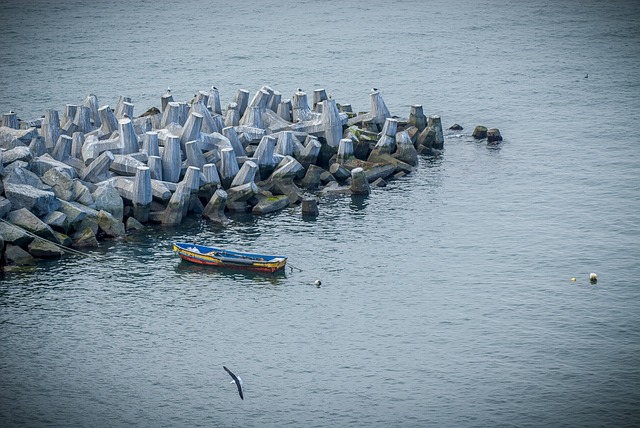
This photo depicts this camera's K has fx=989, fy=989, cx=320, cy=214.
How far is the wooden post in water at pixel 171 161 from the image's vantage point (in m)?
60.0

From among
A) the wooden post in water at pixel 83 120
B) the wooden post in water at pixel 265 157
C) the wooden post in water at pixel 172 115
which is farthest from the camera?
the wooden post in water at pixel 83 120

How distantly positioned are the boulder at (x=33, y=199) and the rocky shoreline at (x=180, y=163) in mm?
63

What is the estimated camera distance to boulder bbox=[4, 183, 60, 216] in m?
53.7

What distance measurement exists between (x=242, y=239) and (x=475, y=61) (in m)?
66.9

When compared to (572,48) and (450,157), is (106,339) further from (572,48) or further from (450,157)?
(572,48)

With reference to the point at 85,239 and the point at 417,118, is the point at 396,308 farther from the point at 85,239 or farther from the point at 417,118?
the point at 417,118

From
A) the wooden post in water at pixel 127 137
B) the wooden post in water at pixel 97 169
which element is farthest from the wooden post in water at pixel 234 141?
the wooden post in water at pixel 97 169

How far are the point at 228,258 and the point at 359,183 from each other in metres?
13.9

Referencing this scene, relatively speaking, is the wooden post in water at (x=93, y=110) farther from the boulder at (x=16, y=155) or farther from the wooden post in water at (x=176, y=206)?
the wooden post in water at (x=176, y=206)

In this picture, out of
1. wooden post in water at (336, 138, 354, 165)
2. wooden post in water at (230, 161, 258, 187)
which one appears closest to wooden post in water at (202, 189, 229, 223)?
wooden post in water at (230, 161, 258, 187)

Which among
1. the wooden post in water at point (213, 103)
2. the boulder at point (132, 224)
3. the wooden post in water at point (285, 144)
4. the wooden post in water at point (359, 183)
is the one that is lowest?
the boulder at point (132, 224)

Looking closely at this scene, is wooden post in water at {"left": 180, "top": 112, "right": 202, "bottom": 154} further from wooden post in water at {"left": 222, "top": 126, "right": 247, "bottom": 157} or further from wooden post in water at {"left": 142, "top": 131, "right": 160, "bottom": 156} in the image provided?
wooden post in water at {"left": 222, "top": 126, "right": 247, "bottom": 157}

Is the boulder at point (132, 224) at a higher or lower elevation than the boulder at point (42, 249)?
higher

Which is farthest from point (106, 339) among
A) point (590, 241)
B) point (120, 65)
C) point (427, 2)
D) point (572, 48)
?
point (427, 2)
